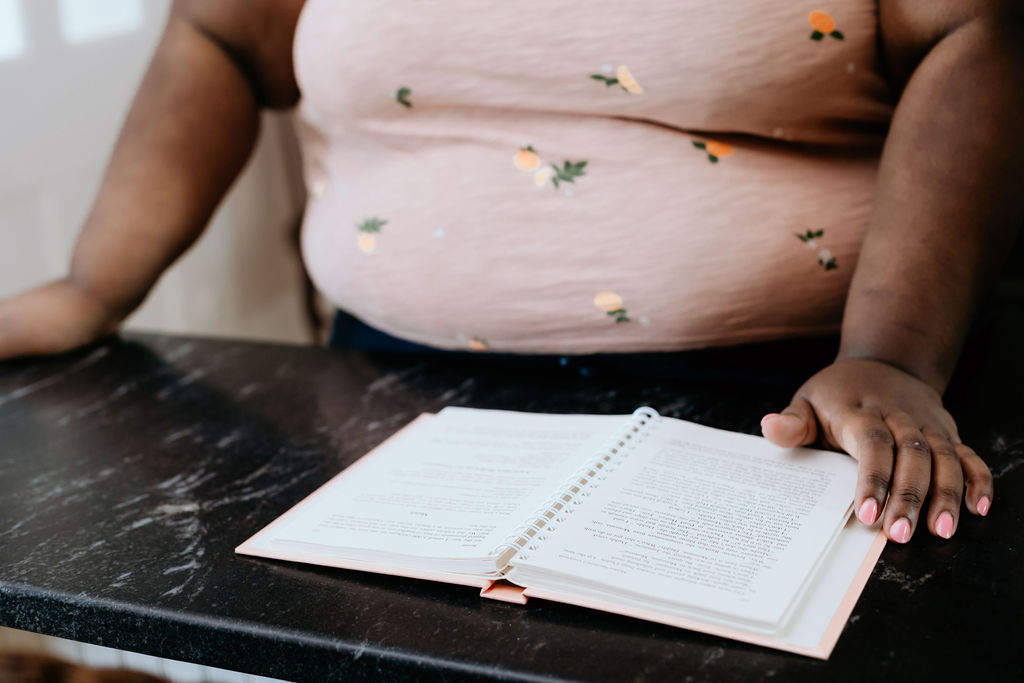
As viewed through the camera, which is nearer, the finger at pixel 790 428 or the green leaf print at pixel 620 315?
the finger at pixel 790 428

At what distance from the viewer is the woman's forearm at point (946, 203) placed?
0.76 m

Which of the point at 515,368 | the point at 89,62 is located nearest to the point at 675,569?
the point at 515,368

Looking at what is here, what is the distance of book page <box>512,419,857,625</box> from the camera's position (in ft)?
1.83

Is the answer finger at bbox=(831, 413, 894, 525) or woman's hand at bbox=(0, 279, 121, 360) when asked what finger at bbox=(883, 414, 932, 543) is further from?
woman's hand at bbox=(0, 279, 121, 360)

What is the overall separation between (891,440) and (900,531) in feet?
0.23

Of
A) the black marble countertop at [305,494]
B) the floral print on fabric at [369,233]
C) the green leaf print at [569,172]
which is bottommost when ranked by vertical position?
the black marble countertop at [305,494]

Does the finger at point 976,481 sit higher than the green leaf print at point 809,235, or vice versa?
the green leaf print at point 809,235

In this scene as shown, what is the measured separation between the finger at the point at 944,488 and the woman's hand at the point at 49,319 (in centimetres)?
90

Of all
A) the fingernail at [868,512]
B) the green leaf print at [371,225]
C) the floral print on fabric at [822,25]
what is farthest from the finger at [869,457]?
the green leaf print at [371,225]

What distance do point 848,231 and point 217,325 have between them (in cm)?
177

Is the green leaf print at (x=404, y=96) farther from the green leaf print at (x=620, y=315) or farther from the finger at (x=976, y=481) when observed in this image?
the finger at (x=976, y=481)

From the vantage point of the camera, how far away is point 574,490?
26.3 inches

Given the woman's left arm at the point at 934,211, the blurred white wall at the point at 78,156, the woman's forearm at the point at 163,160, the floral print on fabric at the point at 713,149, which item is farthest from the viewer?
the blurred white wall at the point at 78,156

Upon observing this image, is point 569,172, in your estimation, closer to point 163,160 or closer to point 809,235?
point 809,235
